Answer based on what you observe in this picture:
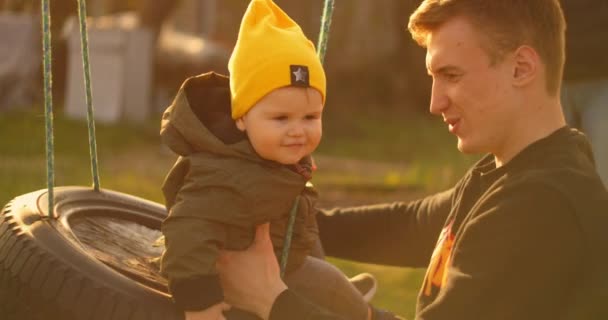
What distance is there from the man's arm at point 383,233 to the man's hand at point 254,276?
0.76 meters

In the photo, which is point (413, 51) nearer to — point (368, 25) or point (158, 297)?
point (368, 25)

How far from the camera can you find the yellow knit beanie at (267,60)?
2.42 metres

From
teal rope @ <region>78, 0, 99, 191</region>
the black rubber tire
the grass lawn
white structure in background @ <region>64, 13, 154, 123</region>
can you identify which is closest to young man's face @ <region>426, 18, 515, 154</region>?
the black rubber tire

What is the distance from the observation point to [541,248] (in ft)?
7.09

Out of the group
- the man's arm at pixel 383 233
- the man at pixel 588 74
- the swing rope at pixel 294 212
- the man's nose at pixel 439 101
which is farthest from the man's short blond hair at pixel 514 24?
the man at pixel 588 74

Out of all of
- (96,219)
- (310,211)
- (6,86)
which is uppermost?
(310,211)

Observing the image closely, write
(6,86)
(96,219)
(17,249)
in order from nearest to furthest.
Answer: (17,249) < (96,219) < (6,86)

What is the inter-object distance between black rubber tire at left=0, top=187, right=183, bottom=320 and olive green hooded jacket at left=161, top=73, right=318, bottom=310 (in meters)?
0.11

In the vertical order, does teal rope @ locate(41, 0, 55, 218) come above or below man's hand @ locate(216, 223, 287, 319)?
above

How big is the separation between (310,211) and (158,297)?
16.9 inches

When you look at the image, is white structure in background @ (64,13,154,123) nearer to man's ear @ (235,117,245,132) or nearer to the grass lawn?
the grass lawn

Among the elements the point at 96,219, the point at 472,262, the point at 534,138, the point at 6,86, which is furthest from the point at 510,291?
the point at 6,86

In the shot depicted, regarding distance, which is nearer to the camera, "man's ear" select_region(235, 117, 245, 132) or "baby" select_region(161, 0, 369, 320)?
"baby" select_region(161, 0, 369, 320)

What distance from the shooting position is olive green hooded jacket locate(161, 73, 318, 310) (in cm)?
229
